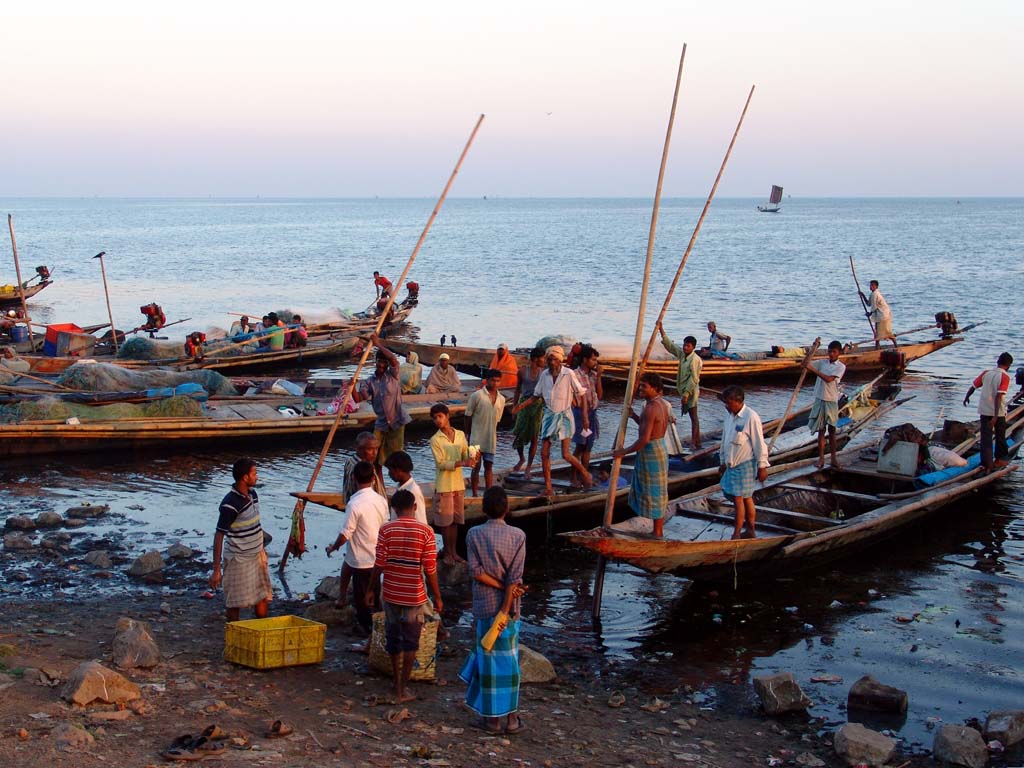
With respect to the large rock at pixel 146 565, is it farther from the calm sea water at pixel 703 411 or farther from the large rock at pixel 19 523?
the large rock at pixel 19 523

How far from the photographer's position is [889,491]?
38.2ft

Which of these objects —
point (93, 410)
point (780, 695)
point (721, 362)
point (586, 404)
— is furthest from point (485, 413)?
point (721, 362)

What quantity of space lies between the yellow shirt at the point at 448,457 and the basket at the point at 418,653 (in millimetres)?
1988

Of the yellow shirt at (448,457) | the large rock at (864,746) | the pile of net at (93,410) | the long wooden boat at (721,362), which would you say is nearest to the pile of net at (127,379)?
the pile of net at (93,410)

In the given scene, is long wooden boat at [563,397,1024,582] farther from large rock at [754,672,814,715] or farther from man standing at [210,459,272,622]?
man standing at [210,459,272,622]

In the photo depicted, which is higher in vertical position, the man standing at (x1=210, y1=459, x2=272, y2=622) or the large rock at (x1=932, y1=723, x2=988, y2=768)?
the man standing at (x1=210, y1=459, x2=272, y2=622)

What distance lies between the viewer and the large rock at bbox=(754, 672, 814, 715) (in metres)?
6.77

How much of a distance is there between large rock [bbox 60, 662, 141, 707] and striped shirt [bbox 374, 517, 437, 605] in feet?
5.31

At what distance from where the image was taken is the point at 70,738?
5320 millimetres

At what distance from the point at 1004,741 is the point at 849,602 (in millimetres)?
2939

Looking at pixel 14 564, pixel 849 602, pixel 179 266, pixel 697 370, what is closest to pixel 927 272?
pixel 179 266

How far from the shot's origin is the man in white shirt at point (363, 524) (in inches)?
272

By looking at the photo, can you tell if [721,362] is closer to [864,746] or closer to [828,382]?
[828,382]

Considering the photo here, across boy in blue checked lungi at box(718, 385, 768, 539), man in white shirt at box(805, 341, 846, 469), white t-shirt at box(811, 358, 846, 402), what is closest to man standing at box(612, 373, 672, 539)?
boy in blue checked lungi at box(718, 385, 768, 539)
